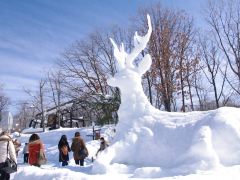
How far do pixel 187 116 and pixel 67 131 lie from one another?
21.9 m

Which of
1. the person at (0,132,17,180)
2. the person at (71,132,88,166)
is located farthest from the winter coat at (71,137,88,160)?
the person at (0,132,17,180)

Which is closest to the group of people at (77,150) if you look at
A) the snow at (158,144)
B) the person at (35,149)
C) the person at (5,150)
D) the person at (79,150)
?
the person at (79,150)

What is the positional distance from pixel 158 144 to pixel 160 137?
229 millimetres

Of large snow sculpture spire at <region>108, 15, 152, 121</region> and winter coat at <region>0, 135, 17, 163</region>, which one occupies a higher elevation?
large snow sculpture spire at <region>108, 15, 152, 121</region>

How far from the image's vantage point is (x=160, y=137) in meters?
11.6

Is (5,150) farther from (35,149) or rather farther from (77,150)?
(77,150)

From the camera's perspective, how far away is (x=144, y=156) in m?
11.6

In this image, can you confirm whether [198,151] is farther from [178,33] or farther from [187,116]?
[178,33]

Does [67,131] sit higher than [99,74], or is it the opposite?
[99,74]

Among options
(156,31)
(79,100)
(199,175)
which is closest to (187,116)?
(199,175)

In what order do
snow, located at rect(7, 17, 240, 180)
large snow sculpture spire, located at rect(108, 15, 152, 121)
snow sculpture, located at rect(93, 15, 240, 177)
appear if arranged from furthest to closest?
large snow sculpture spire, located at rect(108, 15, 152, 121), snow sculpture, located at rect(93, 15, 240, 177), snow, located at rect(7, 17, 240, 180)

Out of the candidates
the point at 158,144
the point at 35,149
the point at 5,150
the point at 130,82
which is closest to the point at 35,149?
the point at 35,149

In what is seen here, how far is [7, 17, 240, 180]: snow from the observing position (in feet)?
32.9

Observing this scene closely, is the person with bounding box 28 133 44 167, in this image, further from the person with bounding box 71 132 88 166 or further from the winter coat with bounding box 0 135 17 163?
the person with bounding box 71 132 88 166
